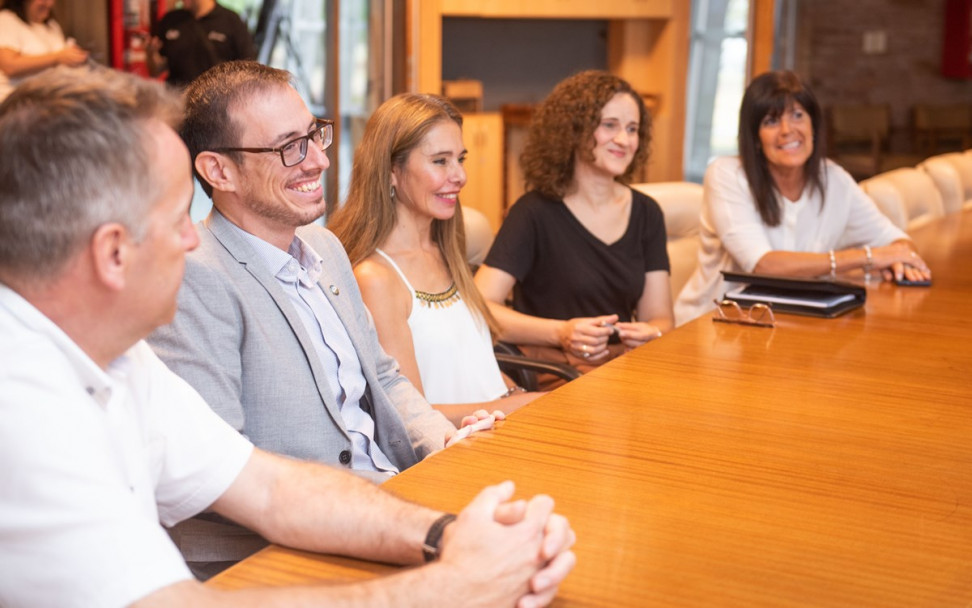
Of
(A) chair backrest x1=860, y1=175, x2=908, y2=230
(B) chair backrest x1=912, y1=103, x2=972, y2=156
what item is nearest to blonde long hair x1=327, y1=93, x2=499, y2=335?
(A) chair backrest x1=860, y1=175, x2=908, y2=230

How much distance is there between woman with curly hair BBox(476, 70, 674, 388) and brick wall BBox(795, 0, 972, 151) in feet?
22.9

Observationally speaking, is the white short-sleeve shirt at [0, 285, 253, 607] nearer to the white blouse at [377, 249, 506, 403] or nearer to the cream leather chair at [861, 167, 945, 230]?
the white blouse at [377, 249, 506, 403]

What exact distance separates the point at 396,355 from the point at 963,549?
1343mm

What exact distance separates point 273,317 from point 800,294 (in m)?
1.64

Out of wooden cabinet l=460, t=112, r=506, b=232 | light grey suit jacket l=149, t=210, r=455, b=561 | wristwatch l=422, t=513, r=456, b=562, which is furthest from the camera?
wooden cabinet l=460, t=112, r=506, b=232

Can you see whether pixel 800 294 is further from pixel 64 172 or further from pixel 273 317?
pixel 64 172

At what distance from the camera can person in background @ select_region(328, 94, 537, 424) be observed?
2.60m

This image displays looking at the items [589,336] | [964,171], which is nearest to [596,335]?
[589,336]

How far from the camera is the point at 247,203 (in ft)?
6.54

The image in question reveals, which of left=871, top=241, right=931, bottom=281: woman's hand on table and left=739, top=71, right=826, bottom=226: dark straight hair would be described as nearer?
left=871, top=241, right=931, bottom=281: woman's hand on table

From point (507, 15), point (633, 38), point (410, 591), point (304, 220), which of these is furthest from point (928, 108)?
point (410, 591)

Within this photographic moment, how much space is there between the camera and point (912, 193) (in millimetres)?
5090

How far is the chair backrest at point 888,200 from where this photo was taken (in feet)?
15.6

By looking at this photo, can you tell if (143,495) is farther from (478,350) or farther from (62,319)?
(478,350)
